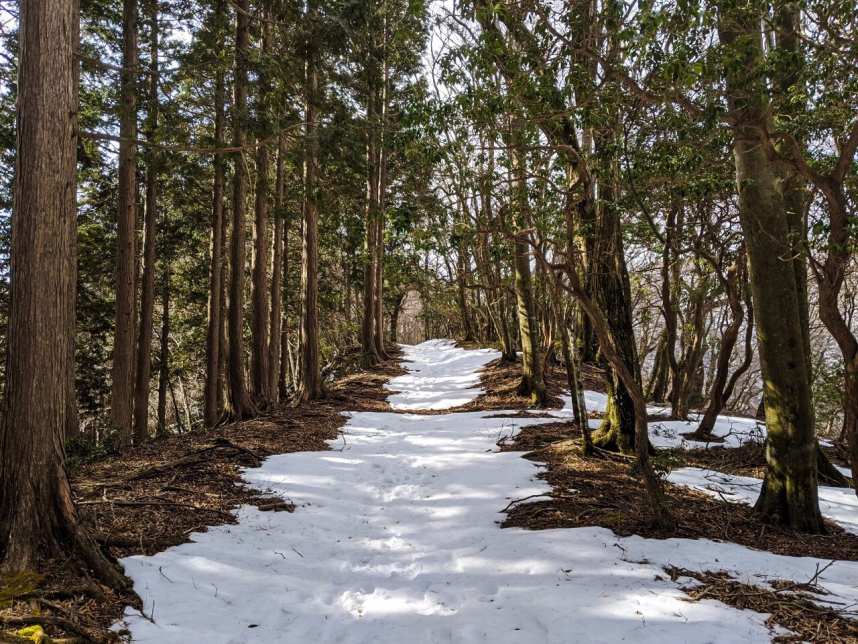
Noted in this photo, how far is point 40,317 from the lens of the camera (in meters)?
3.41

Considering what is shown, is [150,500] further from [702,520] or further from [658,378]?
[658,378]

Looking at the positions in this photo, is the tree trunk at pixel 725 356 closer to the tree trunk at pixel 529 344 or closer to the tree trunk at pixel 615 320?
the tree trunk at pixel 615 320

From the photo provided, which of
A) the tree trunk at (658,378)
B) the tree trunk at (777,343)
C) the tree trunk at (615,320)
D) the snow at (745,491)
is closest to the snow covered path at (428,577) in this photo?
the tree trunk at (777,343)

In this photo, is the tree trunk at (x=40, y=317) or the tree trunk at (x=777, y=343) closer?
the tree trunk at (x=40, y=317)

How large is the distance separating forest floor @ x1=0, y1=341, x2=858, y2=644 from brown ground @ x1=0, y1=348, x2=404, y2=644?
0.02m

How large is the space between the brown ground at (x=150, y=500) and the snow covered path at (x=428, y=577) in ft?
0.76

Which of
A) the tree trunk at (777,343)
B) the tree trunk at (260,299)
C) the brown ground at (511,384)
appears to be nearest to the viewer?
the tree trunk at (777,343)

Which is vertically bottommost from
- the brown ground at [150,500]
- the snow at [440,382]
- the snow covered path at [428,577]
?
the snow covered path at [428,577]

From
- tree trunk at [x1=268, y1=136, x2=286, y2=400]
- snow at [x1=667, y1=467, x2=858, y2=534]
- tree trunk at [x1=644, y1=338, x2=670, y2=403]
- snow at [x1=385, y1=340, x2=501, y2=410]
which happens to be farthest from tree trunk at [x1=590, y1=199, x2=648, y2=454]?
tree trunk at [x1=644, y1=338, x2=670, y2=403]

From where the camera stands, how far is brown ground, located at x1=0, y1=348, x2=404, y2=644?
2773mm

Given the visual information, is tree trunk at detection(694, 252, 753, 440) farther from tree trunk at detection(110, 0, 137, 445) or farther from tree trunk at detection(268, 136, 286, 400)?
tree trunk at detection(110, 0, 137, 445)

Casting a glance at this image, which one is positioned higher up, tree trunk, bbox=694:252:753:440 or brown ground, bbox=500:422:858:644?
tree trunk, bbox=694:252:753:440

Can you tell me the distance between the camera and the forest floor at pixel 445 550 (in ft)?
9.93

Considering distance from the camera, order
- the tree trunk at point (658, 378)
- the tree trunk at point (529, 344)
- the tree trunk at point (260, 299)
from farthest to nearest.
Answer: the tree trunk at point (658, 378), the tree trunk at point (529, 344), the tree trunk at point (260, 299)
